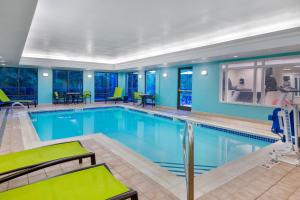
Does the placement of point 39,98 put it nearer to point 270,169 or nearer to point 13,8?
point 13,8

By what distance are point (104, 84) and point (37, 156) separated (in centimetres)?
1113

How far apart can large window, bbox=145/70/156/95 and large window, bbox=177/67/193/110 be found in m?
2.16

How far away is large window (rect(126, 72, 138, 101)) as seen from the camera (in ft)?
42.3

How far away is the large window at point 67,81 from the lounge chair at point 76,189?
424 inches

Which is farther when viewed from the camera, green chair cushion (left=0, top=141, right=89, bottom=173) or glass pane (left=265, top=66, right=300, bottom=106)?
glass pane (left=265, top=66, right=300, bottom=106)

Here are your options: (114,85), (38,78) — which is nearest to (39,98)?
(38,78)

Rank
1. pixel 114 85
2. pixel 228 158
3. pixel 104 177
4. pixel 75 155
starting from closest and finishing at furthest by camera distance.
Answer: pixel 104 177 → pixel 75 155 → pixel 228 158 → pixel 114 85

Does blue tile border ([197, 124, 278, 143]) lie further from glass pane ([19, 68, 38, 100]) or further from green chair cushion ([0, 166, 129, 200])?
glass pane ([19, 68, 38, 100])

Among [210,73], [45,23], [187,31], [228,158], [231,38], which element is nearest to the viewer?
[228,158]

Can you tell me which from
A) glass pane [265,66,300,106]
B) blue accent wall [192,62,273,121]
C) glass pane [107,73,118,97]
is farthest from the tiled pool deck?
glass pane [107,73,118,97]

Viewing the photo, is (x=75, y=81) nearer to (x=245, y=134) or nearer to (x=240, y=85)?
(x=240, y=85)

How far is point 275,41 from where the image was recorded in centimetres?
454

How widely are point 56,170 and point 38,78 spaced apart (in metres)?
9.57

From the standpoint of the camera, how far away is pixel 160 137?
17.1 feet
